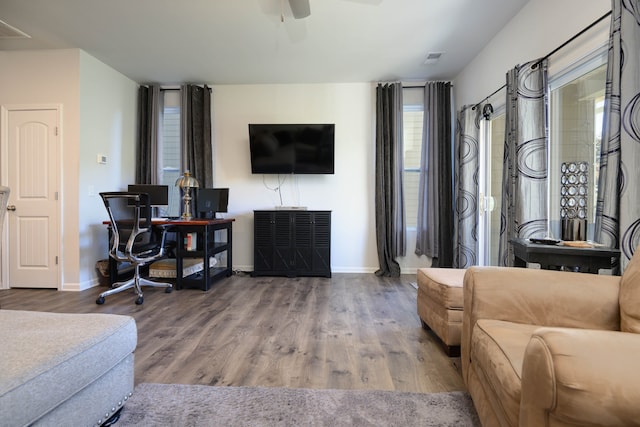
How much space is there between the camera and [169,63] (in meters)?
3.66

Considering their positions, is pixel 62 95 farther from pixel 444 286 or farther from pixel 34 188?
pixel 444 286

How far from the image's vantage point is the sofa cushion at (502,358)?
0.90 m

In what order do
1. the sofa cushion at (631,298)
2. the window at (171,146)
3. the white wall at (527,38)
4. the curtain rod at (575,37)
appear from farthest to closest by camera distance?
the window at (171,146) → the white wall at (527,38) → the curtain rod at (575,37) → the sofa cushion at (631,298)

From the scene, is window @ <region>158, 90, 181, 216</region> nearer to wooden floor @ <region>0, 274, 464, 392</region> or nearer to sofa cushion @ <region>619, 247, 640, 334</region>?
wooden floor @ <region>0, 274, 464, 392</region>

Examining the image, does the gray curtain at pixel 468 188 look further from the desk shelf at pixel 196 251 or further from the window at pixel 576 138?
the desk shelf at pixel 196 251

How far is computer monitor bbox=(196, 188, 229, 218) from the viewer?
3.96 meters

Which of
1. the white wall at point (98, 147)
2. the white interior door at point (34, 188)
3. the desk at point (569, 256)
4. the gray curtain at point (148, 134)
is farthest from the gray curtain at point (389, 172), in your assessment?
the white interior door at point (34, 188)

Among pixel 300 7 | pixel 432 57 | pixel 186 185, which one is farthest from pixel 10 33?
pixel 432 57

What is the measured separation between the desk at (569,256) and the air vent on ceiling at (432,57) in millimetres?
2574

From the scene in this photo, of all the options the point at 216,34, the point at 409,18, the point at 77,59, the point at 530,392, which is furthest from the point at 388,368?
the point at 77,59

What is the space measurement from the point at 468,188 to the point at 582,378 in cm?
311

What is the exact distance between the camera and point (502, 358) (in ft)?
3.30

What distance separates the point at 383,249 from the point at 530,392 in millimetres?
3358

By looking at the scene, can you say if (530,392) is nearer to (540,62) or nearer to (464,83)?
(540,62)
